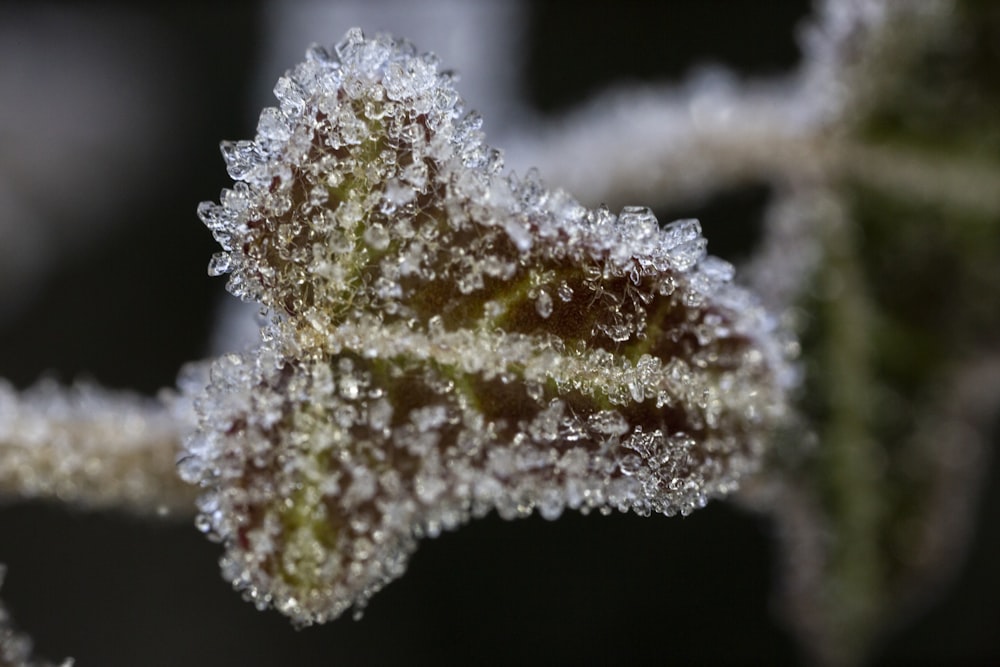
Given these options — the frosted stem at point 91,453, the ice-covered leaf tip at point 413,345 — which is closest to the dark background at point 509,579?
the frosted stem at point 91,453

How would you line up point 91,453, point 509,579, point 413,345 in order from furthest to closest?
point 509,579, point 91,453, point 413,345

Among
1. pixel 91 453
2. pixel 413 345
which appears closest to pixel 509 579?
pixel 91 453

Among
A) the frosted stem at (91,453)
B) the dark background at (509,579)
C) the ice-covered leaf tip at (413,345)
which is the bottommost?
the ice-covered leaf tip at (413,345)

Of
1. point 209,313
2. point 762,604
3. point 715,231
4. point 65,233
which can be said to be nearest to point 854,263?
point 715,231

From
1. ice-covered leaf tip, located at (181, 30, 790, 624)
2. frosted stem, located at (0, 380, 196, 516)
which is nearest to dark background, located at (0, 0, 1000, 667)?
frosted stem, located at (0, 380, 196, 516)

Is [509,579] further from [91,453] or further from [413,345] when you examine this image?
[413,345]

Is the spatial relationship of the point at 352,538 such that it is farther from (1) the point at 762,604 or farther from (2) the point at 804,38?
(1) the point at 762,604

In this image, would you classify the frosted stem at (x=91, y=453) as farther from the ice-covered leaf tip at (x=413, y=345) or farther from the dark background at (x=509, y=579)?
the dark background at (x=509, y=579)
